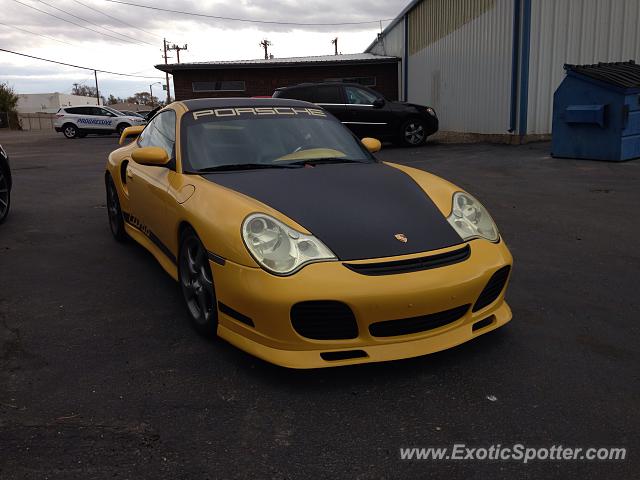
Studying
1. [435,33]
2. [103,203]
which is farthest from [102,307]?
[435,33]

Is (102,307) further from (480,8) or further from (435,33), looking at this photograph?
(435,33)

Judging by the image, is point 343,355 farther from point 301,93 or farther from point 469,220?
point 301,93

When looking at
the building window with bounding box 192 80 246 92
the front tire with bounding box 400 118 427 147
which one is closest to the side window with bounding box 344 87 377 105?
the front tire with bounding box 400 118 427 147

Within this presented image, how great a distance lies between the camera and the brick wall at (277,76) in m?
27.3

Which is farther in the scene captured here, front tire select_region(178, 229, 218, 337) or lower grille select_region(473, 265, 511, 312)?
front tire select_region(178, 229, 218, 337)

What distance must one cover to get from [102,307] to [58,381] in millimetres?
1074

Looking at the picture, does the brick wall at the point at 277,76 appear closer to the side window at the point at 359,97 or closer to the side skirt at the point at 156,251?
the side window at the point at 359,97

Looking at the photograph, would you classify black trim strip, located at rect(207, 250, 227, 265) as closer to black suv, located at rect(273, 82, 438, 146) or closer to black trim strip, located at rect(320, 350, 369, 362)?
black trim strip, located at rect(320, 350, 369, 362)

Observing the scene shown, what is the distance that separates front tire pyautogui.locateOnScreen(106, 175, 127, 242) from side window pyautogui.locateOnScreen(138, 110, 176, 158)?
0.65 m

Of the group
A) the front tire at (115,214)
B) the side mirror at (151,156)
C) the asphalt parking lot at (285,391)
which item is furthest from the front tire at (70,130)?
the side mirror at (151,156)

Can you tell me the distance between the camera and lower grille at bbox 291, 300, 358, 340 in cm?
258

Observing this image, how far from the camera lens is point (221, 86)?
28.2 m

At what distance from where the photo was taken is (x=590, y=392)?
8.52ft

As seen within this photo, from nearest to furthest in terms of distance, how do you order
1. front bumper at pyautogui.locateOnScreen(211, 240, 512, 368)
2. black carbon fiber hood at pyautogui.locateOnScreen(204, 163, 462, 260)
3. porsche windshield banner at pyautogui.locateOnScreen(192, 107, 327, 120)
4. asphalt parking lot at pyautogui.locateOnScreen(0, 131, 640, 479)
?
asphalt parking lot at pyautogui.locateOnScreen(0, 131, 640, 479) → front bumper at pyautogui.locateOnScreen(211, 240, 512, 368) → black carbon fiber hood at pyautogui.locateOnScreen(204, 163, 462, 260) → porsche windshield banner at pyautogui.locateOnScreen(192, 107, 327, 120)
